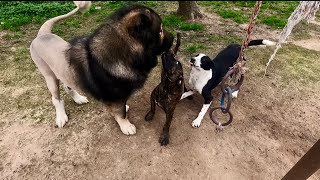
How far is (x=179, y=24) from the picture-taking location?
23.8 ft

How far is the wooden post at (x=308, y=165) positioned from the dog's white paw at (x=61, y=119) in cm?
311

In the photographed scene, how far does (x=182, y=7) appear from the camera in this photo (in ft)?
24.7

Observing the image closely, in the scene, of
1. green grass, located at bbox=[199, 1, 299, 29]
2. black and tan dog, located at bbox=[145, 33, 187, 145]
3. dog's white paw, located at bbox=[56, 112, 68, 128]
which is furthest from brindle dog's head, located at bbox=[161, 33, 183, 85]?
green grass, located at bbox=[199, 1, 299, 29]

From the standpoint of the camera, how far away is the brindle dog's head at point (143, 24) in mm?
2980

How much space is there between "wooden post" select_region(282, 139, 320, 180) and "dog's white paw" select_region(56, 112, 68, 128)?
3112 millimetres

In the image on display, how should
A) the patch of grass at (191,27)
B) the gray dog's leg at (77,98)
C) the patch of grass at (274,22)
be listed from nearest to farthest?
the gray dog's leg at (77,98), the patch of grass at (191,27), the patch of grass at (274,22)

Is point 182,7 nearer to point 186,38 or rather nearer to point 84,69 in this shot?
point 186,38

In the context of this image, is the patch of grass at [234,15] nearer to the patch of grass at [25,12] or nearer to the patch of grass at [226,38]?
the patch of grass at [226,38]

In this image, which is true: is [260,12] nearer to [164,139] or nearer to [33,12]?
[164,139]

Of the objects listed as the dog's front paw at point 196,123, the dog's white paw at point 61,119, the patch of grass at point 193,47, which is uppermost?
the dog's front paw at point 196,123

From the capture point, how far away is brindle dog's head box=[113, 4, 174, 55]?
298 centimetres

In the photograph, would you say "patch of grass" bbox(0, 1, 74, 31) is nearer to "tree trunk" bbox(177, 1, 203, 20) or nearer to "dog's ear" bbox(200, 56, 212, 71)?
"tree trunk" bbox(177, 1, 203, 20)

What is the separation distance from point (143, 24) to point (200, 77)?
4.68 feet

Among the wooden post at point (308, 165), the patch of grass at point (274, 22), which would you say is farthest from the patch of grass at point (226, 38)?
the wooden post at point (308, 165)
